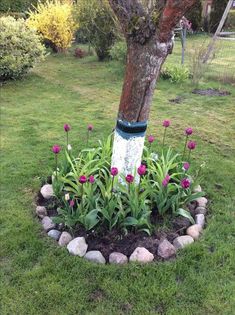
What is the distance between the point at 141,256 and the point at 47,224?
917 millimetres

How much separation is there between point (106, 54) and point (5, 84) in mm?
3756

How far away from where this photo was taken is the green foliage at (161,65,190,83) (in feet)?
28.1

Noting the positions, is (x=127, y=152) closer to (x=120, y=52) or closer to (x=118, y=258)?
(x=118, y=258)

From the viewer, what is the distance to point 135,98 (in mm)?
3080

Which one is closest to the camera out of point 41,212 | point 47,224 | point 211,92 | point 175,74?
point 47,224

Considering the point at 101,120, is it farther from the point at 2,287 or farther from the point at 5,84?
the point at 2,287

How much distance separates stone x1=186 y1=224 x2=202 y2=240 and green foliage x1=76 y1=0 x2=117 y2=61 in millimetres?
8008

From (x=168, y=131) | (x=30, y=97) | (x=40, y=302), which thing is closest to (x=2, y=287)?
(x=40, y=302)

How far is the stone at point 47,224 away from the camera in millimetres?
3338

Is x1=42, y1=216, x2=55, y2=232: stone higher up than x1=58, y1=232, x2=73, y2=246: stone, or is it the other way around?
x1=58, y1=232, x2=73, y2=246: stone

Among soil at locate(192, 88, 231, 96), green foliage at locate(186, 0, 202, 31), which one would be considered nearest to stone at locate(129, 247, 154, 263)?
soil at locate(192, 88, 231, 96)

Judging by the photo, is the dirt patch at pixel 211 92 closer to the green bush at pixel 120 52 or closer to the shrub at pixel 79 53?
the green bush at pixel 120 52

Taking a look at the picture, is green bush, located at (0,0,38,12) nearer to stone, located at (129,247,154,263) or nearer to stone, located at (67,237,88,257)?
stone, located at (67,237,88,257)

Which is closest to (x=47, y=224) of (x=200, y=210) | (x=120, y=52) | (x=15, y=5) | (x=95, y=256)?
(x=95, y=256)
